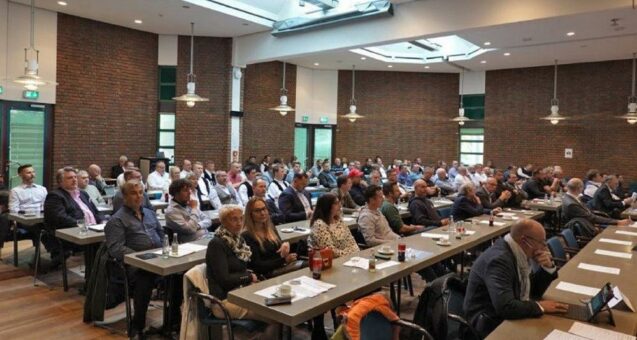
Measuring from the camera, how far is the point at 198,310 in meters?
3.11

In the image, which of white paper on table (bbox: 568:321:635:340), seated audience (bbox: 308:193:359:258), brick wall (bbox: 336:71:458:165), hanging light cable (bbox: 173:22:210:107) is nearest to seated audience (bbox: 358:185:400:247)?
seated audience (bbox: 308:193:359:258)

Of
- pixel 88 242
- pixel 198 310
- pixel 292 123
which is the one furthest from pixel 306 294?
pixel 292 123

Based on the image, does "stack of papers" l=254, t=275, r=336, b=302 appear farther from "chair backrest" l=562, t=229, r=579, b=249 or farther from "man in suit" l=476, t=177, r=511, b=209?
"man in suit" l=476, t=177, r=511, b=209

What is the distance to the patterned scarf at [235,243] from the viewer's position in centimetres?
343

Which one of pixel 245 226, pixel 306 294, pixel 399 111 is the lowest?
pixel 306 294

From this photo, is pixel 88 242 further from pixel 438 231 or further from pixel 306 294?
pixel 438 231

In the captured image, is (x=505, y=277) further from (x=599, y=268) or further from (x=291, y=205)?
(x=291, y=205)

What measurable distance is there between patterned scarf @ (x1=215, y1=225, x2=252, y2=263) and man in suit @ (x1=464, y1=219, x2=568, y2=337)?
1.67 metres

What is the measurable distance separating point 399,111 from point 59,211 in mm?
12625

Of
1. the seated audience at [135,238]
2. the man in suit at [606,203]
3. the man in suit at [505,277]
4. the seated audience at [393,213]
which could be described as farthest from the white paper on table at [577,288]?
the man in suit at [606,203]

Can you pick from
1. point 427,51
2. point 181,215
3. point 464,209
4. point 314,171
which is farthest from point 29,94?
point 427,51

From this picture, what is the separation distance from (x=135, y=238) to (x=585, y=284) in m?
3.72

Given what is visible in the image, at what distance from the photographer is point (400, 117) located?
52.8 feet

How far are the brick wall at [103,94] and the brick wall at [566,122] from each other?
36.0 ft
